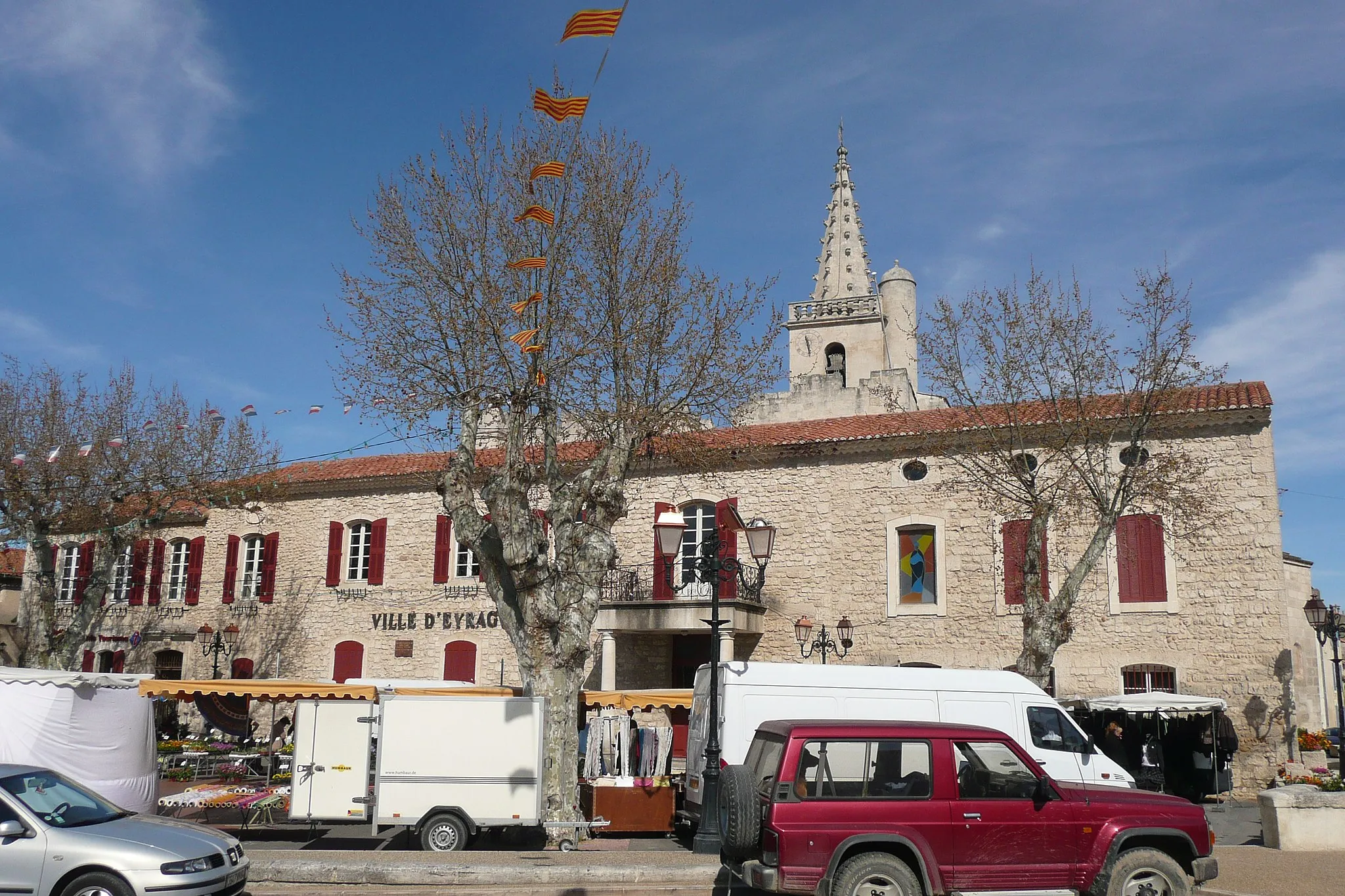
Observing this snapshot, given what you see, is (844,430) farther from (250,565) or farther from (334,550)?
(250,565)

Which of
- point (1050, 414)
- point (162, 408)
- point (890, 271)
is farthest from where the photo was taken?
point (890, 271)

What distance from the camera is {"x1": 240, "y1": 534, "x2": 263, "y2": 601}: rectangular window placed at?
24469 mm

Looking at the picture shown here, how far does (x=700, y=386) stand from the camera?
45.5 ft

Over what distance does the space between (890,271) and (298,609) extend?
83.8 ft

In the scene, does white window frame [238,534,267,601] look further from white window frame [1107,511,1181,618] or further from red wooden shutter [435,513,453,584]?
white window frame [1107,511,1181,618]

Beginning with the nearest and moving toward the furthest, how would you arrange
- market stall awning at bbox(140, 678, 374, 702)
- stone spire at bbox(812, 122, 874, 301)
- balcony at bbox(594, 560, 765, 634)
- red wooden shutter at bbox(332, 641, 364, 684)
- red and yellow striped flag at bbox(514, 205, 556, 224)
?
red and yellow striped flag at bbox(514, 205, 556, 224), market stall awning at bbox(140, 678, 374, 702), balcony at bbox(594, 560, 765, 634), red wooden shutter at bbox(332, 641, 364, 684), stone spire at bbox(812, 122, 874, 301)

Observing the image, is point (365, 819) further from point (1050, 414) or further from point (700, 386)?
point (1050, 414)

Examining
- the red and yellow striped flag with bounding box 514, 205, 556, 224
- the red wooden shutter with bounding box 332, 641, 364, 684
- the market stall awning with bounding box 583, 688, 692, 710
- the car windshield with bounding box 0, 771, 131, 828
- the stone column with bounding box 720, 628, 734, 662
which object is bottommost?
the car windshield with bounding box 0, 771, 131, 828

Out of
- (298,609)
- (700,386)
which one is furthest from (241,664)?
(700,386)

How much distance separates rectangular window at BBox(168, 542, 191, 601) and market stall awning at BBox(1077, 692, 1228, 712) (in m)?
20.9

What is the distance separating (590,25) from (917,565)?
43.1ft

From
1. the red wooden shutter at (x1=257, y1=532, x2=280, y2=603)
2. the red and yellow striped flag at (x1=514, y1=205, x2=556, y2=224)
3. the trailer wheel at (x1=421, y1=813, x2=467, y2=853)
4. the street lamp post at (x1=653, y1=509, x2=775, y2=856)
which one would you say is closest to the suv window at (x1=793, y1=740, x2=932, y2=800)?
the street lamp post at (x1=653, y1=509, x2=775, y2=856)

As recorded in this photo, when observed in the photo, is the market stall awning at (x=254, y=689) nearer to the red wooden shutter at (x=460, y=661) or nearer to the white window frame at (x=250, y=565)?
the red wooden shutter at (x=460, y=661)

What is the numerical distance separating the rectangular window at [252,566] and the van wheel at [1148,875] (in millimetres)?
21373
